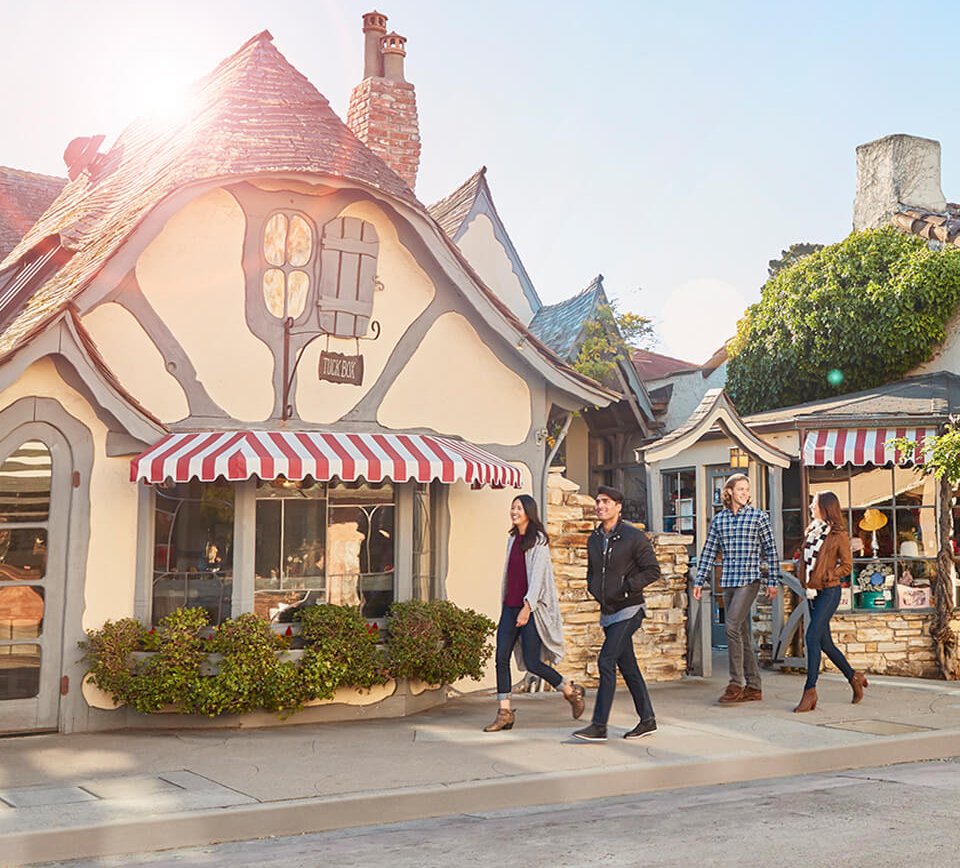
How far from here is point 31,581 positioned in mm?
8758

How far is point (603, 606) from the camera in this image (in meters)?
8.46

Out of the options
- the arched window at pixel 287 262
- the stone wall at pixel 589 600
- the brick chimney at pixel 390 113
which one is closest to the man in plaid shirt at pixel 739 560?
the stone wall at pixel 589 600

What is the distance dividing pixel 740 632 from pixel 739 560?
25.5 inches

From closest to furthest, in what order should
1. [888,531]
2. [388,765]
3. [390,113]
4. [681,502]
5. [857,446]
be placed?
[388,765] < [857,446] < [888,531] < [390,113] < [681,502]

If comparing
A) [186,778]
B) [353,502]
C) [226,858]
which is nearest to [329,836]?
[226,858]

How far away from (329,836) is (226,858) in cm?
67

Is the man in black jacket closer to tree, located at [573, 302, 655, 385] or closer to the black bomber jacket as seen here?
the black bomber jacket

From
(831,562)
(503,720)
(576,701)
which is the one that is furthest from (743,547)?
(503,720)

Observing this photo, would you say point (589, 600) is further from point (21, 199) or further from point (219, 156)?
point (21, 199)

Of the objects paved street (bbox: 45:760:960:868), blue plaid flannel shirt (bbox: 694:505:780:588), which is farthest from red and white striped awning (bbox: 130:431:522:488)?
paved street (bbox: 45:760:960:868)

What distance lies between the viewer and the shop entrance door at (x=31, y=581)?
8664 millimetres

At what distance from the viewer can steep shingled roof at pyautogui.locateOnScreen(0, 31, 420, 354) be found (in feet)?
30.8

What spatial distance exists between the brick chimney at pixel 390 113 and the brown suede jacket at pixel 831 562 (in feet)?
23.1

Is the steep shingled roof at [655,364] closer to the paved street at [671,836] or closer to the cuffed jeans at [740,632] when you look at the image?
the cuffed jeans at [740,632]
